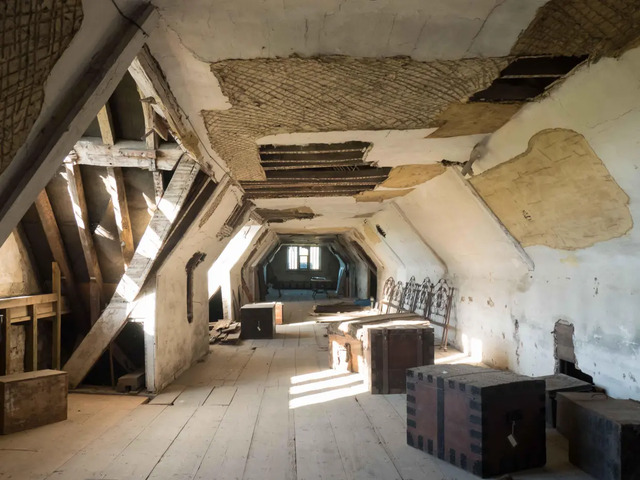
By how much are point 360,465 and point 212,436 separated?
1263 mm

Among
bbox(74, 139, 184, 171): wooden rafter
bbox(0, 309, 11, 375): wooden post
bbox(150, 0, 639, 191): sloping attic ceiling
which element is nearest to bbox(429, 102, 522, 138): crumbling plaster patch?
bbox(150, 0, 639, 191): sloping attic ceiling

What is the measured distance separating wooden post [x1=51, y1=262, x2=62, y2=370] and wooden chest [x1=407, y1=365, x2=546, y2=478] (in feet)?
13.5

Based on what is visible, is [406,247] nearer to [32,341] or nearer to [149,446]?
[32,341]

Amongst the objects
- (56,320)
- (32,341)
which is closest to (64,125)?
(32,341)

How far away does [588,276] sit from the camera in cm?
394

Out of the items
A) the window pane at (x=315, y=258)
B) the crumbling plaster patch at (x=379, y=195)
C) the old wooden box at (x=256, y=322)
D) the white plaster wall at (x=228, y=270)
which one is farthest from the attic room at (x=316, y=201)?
the window pane at (x=315, y=258)

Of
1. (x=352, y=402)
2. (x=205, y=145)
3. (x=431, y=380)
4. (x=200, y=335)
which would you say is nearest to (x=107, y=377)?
(x=200, y=335)

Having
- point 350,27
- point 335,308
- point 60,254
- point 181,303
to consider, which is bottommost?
point 335,308

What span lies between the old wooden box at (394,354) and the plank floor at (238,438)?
171 mm

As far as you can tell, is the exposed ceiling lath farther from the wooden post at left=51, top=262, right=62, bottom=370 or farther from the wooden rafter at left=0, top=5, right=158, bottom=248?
the wooden post at left=51, top=262, right=62, bottom=370

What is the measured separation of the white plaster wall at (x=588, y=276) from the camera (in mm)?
2699

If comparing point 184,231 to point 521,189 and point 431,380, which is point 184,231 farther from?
point 521,189

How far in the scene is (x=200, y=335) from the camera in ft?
23.0

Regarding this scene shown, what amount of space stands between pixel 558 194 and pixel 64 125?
334 centimetres
